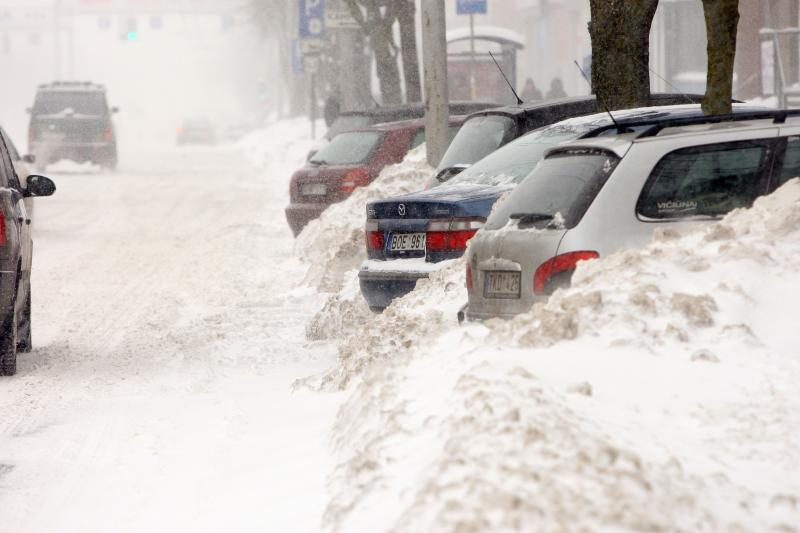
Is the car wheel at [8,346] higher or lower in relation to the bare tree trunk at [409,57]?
lower

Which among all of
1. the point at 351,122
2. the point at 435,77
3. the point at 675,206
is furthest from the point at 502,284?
the point at 351,122

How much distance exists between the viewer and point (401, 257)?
993 cm

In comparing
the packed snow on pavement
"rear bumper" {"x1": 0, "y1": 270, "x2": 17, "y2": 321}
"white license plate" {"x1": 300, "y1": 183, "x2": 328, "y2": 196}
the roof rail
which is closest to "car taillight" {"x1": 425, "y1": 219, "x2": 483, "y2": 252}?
the packed snow on pavement

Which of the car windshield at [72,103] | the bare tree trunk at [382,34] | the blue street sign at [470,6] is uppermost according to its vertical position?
the blue street sign at [470,6]

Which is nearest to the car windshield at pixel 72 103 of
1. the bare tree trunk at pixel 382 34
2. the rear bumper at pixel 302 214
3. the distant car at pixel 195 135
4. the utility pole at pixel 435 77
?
the bare tree trunk at pixel 382 34

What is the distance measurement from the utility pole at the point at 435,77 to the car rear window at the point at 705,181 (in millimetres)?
7831

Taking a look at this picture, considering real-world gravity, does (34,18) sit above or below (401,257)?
above

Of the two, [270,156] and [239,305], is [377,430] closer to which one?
[239,305]

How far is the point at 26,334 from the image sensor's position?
34.8 feet

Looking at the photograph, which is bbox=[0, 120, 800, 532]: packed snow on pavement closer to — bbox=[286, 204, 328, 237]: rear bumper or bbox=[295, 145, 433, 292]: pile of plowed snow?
bbox=[295, 145, 433, 292]: pile of plowed snow

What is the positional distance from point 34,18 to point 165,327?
120 meters

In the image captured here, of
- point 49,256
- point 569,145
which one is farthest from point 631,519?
point 49,256

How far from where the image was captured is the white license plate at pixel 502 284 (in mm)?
7129

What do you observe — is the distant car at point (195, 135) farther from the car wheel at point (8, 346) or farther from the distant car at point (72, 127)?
the car wheel at point (8, 346)
